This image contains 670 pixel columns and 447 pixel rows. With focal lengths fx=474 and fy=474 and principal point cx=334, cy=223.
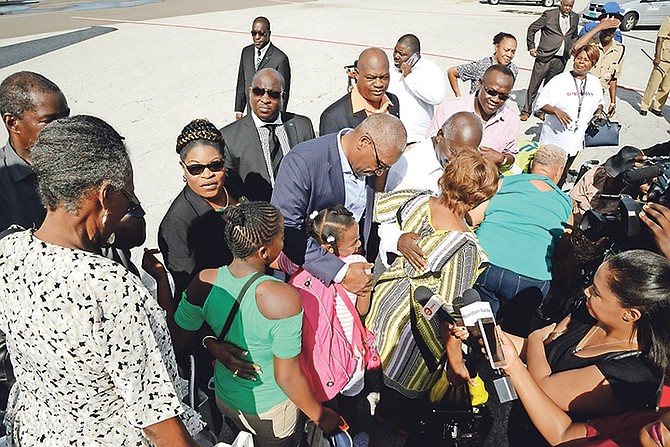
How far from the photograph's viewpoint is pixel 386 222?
2.85 meters

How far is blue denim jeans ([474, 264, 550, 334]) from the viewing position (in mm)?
2967

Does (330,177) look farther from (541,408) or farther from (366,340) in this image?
(541,408)

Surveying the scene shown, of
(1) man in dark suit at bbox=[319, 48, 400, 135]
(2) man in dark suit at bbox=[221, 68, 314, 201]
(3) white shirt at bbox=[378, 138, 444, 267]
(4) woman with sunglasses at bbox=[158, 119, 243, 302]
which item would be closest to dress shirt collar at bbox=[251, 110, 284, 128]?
(2) man in dark suit at bbox=[221, 68, 314, 201]

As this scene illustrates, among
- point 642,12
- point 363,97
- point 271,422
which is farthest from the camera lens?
point 642,12

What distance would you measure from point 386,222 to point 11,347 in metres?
1.94

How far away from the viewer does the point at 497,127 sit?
4195 millimetres

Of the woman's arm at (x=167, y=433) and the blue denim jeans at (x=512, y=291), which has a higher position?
the woman's arm at (x=167, y=433)

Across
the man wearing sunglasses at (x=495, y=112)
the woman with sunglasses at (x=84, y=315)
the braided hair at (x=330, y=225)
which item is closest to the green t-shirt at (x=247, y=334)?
the woman with sunglasses at (x=84, y=315)

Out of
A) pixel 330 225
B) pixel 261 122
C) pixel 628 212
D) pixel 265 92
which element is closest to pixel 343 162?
pixel 330 225

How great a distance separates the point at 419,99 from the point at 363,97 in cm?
99

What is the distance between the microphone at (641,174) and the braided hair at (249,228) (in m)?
2.46

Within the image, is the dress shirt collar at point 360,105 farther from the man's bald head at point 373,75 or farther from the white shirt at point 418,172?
the white shirt at point 418,172

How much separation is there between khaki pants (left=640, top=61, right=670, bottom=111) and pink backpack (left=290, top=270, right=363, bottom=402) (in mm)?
8413

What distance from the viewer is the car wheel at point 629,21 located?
15.2 m
